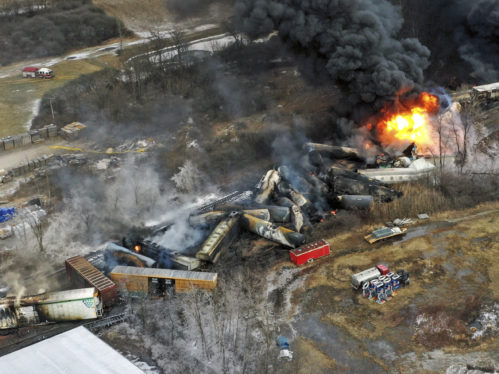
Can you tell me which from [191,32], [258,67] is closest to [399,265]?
[258,67]

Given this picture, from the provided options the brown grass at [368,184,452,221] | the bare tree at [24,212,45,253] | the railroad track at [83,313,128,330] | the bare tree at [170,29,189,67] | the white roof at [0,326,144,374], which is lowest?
the railroad track at [83,313,128,330]

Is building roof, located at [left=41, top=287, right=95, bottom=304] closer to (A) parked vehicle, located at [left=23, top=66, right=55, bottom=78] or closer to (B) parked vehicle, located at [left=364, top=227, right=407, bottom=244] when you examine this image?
(B) parked vehicle, located at [left=364, top=227, right=407, bottom=244]

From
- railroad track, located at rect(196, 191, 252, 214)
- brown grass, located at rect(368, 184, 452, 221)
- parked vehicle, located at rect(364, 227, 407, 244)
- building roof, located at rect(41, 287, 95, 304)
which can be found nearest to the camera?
building roof, located at rect(41, 287, 95, 304)

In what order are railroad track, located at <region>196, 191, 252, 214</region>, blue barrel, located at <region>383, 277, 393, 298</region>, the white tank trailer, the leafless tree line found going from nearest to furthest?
the leafless tree line → blue barrel, located at <region>383, 277, 393, 298</region> → the white tank trailer → railroad track, located at <region>196, 191, 252, 214</region>

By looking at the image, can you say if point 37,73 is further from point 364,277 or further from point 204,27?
point 364,277

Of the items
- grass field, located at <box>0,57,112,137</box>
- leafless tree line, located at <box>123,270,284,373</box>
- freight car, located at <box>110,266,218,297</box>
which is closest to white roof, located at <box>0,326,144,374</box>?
leafless tree line, located at <box>123,270,284,373</box>

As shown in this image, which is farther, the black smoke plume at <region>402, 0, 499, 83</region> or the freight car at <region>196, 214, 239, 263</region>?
the black smoke plume at <region>402, 0, 499, 83</region>
